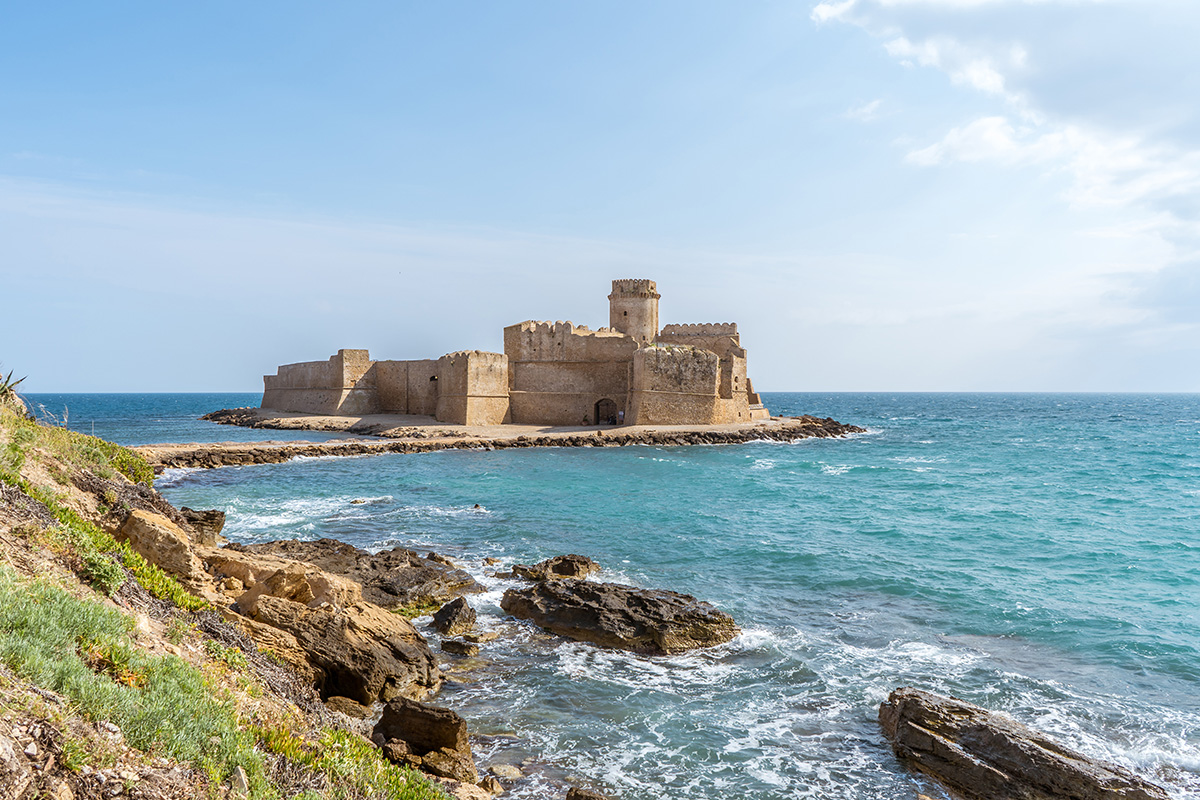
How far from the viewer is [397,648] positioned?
753 centimetres

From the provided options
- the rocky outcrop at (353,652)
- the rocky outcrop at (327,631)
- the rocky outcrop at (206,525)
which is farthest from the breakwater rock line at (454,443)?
the rocky outcrop at (353,652)

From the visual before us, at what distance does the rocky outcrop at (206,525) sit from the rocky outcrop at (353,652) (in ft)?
10.9

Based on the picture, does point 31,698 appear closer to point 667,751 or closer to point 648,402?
point 667,751

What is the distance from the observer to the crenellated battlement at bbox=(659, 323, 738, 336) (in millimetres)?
42125

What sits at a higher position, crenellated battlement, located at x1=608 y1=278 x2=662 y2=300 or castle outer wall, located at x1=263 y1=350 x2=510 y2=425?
crenellated battlement, located at x1=608 y1=278 x2=662 y2=300

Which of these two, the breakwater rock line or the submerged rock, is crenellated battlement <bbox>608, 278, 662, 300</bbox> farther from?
the submerged rock

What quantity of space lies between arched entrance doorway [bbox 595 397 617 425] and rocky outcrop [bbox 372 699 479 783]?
1280 inches

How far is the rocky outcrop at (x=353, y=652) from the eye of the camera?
680cm

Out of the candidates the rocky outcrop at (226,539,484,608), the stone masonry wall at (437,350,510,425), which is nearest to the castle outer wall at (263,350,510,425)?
the stone masonry wall at (437,350,510,425)

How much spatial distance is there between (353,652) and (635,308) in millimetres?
35620

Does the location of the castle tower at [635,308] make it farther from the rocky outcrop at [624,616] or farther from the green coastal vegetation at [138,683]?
the green coastal vegetation at [138,683]

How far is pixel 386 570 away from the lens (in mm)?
11023

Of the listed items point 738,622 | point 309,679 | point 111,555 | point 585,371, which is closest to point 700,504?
point 738,622

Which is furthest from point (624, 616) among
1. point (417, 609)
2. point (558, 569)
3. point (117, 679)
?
point (117, 679)
